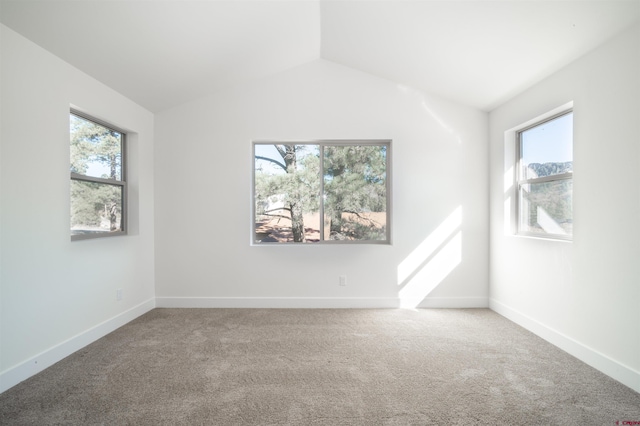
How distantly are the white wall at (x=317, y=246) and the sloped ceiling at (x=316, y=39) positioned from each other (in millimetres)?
258

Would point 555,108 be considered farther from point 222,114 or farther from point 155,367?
point 155,367

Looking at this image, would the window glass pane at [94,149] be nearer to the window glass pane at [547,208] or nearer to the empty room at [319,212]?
the empty room at [319,212]

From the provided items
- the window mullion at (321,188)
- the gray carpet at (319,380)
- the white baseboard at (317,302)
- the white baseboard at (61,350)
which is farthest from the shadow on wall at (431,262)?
the white baseboard at (61,350)

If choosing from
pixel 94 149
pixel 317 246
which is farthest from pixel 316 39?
pixel 94 149

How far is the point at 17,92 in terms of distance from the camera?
2170mm

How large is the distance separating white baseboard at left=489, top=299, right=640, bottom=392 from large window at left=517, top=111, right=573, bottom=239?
87 centimetres

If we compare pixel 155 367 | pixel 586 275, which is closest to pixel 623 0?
pixel 586 275

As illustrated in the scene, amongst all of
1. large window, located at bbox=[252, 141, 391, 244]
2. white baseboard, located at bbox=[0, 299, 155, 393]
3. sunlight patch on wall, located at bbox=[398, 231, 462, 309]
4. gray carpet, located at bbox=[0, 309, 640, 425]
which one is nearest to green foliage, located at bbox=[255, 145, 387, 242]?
large window, located at bbox=[252, 141, 391, 244]

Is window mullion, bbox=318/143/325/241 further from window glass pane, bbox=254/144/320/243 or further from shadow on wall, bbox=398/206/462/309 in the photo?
shadow on wall, bbox=398/206/462/309

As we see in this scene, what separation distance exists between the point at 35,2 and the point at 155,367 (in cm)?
261

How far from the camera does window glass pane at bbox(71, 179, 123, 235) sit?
2807mm

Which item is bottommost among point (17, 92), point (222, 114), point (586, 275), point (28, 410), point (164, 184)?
point (28, 410)

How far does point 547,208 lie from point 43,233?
4387 millimetres

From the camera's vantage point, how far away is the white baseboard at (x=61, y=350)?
210 centimetres
